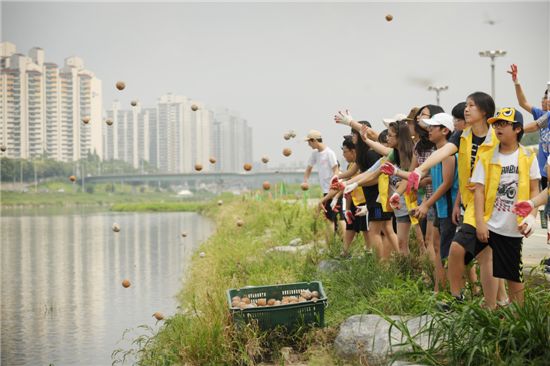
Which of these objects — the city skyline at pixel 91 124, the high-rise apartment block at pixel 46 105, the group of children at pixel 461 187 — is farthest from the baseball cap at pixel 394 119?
the high-rise apartment block at pixel 46 105

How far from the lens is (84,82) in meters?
81.8

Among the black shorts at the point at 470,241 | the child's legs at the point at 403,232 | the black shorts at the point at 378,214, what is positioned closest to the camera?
the black shorts at the point at 470,241

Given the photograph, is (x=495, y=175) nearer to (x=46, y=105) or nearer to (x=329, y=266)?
(x=329, y=266)

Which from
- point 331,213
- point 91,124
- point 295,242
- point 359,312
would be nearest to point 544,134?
point 359,312

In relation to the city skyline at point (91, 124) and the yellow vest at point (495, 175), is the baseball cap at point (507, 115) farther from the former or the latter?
the city skyline at point (91, 124)

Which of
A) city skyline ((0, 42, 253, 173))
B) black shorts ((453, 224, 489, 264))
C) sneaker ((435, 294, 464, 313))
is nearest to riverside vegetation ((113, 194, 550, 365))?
sneaker ((435, 294, 464, 313))

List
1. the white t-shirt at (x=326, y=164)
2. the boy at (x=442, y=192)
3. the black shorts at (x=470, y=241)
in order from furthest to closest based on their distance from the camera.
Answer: the white t-shirt at (x=326, y=164) → the boy at (x=442, y=192) → the black shorts at (x=470, y=241)

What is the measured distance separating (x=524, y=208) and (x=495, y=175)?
0.33 metres

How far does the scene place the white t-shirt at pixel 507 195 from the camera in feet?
13.3

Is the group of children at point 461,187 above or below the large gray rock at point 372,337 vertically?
above

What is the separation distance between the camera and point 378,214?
6562 millimetres

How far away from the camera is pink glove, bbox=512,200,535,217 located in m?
3.86

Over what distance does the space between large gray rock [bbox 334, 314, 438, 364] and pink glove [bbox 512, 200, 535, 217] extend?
96 cm

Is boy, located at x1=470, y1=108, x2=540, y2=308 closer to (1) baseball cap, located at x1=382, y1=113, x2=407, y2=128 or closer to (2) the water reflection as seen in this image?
(1) baseball cap, located at x1=382, y1=113, x2=407, y2=128
